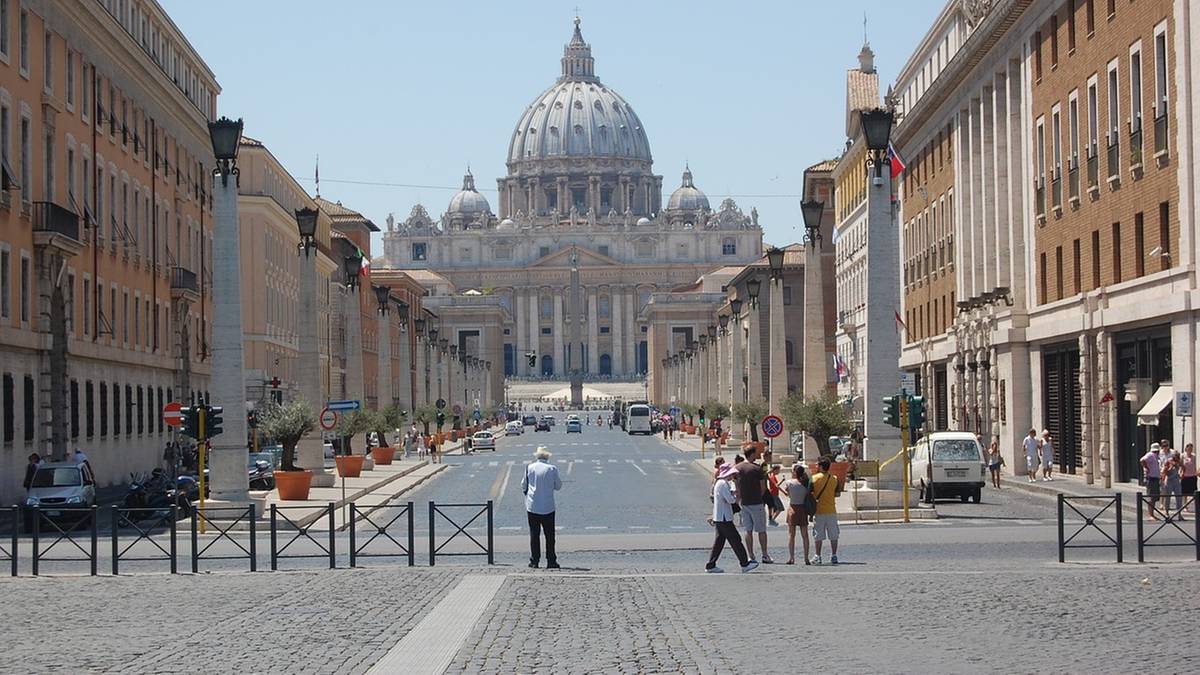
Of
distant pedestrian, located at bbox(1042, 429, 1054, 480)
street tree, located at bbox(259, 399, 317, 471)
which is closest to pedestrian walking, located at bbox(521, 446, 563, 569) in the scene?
street tree, located at bbox(259, 399, 317, 471)

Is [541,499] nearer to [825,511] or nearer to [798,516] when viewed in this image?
[798,516]

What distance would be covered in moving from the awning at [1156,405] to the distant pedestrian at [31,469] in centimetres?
2205

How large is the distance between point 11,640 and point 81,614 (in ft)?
8.06

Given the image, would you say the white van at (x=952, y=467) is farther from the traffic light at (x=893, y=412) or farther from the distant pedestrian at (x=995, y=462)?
the distant pedestrian at (x=995, y=462)

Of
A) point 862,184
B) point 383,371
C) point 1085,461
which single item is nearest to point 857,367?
point 862,184

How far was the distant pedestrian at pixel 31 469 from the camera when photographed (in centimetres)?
3914

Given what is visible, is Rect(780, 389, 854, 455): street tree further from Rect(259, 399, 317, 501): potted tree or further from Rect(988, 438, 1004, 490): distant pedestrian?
Rect(259, 399, 317, 501): potted tree

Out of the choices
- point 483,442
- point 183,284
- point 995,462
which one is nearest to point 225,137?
point 995,462

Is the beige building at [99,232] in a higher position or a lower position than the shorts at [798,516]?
higher

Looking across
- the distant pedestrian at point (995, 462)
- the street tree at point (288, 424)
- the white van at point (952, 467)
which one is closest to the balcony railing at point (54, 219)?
the street tree at point (288, 424)

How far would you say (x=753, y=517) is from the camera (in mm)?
26438

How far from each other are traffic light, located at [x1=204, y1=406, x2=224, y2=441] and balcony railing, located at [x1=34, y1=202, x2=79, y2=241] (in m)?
12.2

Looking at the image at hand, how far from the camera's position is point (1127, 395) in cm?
4394

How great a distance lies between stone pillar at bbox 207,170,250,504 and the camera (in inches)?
1439
